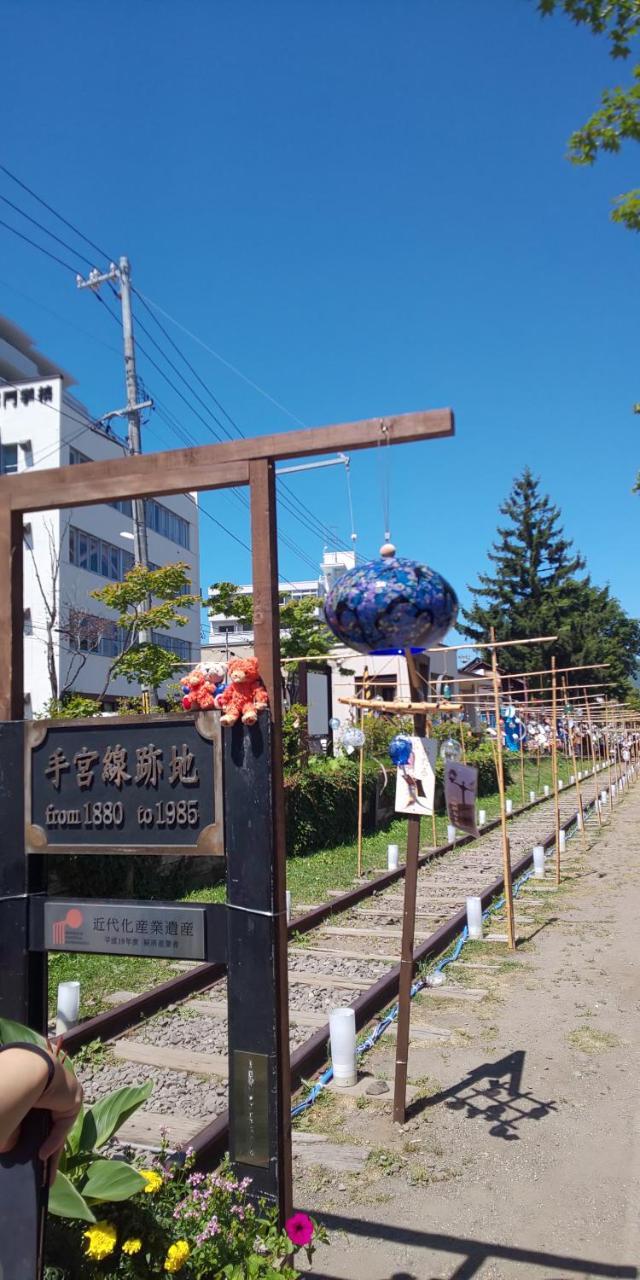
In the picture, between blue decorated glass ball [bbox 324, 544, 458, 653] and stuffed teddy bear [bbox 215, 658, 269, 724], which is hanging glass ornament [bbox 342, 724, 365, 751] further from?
stuffed teddy bear [bbox 215, 658, 269, 724]

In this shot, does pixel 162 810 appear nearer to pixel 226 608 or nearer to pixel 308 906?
pixel 308 906

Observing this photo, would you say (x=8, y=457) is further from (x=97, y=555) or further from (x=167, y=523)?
(x=167, y=523)

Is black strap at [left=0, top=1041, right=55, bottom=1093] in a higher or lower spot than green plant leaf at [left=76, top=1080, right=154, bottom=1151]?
higher

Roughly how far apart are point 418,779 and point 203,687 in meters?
2.12

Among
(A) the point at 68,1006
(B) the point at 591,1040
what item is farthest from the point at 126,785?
(B) the point at 591,1040

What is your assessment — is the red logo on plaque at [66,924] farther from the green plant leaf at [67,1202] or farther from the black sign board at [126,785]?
the green plant leaf at [67,1202]

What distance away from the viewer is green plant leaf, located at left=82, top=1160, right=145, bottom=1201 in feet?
8.22

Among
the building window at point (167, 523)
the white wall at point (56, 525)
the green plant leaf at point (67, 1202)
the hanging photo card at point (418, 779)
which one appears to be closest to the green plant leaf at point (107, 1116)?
the green plant leaf at point (67, 1202)

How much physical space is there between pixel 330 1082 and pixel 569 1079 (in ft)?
4.89

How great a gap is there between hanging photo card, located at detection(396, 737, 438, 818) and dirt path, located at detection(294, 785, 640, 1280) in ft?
5.65

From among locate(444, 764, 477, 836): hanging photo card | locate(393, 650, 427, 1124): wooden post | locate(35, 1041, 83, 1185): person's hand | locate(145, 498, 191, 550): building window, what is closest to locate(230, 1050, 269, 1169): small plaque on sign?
locate(35, 1041, 83, 1185): person's hand

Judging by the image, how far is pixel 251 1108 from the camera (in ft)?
9.16

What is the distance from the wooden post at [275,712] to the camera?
279 cm

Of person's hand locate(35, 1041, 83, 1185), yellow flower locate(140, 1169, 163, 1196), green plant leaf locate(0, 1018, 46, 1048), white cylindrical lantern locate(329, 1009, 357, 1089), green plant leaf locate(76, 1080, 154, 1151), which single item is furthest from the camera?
white cylindrical lantern locate(329, 1009, 357, 1089)
